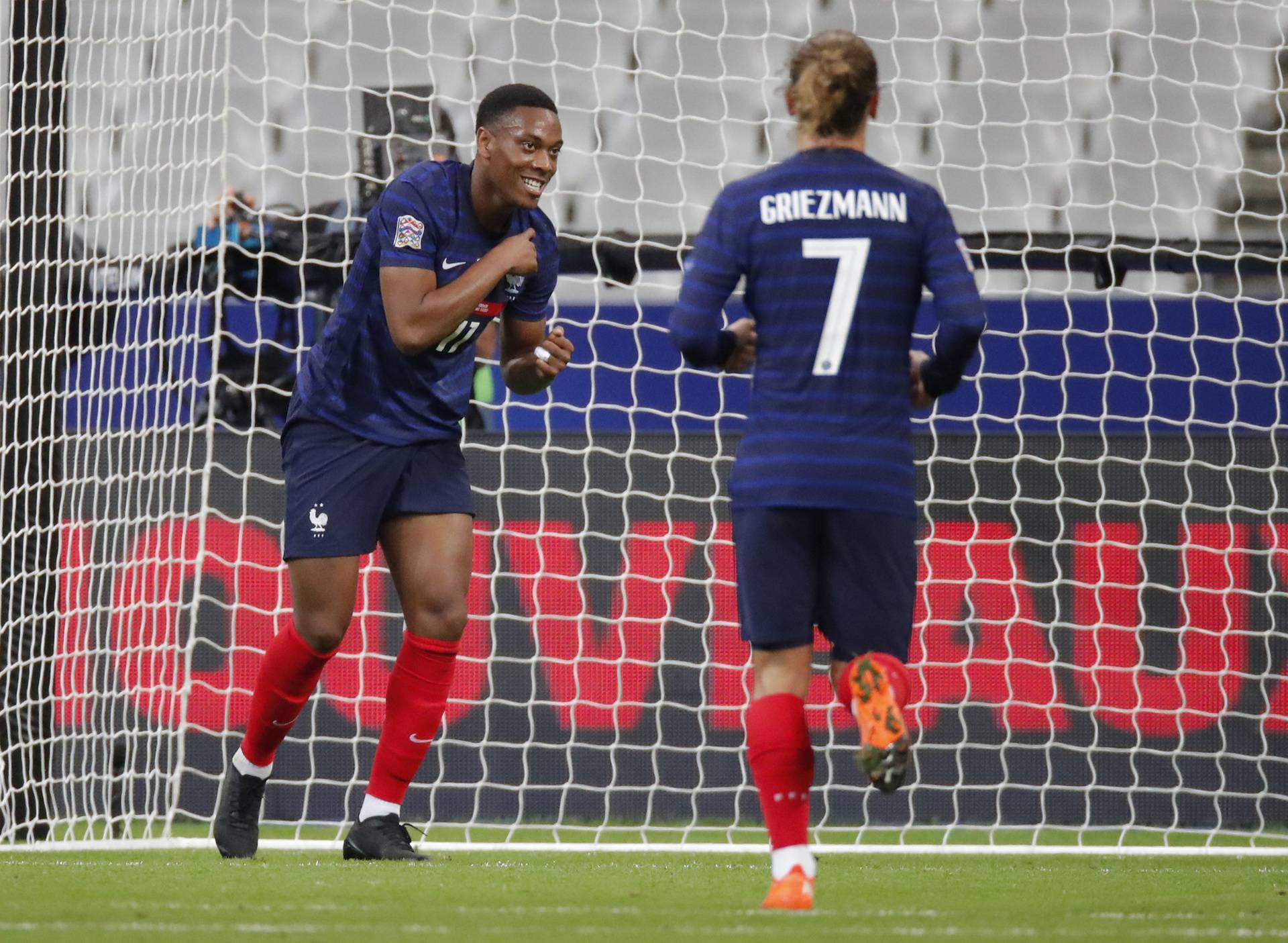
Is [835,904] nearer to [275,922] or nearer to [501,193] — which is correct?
[275,922]

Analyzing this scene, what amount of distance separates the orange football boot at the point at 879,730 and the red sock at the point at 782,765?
160mm

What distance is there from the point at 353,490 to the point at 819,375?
4.60 feet

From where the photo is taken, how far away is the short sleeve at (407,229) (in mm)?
3777

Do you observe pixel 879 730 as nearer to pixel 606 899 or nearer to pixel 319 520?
pixel 606 899

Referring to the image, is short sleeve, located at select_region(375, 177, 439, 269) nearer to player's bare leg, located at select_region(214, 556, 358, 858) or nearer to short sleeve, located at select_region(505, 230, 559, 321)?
short sleeve, located at select_region(505, 230, 559, 321)

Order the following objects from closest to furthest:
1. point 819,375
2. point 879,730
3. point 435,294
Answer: point 879,730
point 819,375
point 435,294

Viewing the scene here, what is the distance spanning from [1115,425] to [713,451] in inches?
58.6

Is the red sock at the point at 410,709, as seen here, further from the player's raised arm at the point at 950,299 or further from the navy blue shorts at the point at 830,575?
the player's raised arm at the point at 950,299

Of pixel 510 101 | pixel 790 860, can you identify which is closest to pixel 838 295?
pixel 790 860

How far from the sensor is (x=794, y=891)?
286 centimetres

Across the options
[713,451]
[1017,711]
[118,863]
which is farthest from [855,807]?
[118,863]

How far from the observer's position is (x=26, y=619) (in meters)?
5.05

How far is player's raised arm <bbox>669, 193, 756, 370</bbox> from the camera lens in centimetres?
287

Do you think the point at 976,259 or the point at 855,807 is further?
the point at 976,259
